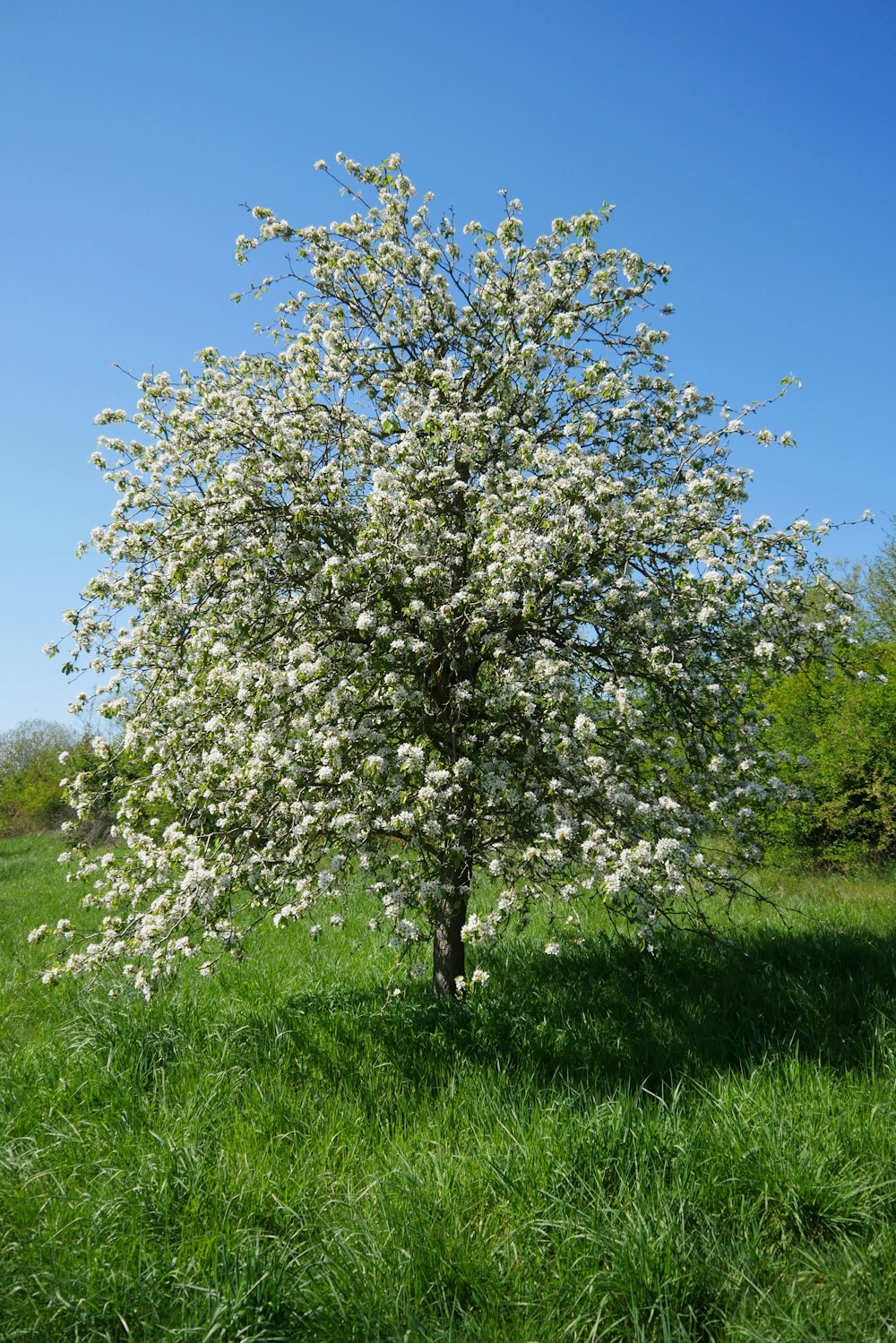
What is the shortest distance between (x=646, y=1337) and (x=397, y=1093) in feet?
8.68

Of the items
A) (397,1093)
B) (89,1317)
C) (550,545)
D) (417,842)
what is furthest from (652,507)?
(89,1317)

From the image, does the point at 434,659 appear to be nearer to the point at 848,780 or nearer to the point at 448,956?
the point at 448,956

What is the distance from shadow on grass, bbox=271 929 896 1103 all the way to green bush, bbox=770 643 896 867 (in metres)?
5.93

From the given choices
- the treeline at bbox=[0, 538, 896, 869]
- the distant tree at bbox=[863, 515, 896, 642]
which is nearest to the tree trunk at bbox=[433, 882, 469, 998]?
the treeline at bbox=[0, 538, 896, 869]

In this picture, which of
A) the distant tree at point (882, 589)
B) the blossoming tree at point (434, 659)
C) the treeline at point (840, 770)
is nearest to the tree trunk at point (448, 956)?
the blossoming tree at point (434, 659)

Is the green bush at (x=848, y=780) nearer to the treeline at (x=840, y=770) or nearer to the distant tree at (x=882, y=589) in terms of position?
the treeline at (x=840, y=770)

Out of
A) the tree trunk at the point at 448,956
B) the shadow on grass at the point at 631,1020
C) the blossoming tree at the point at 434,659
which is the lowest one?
the shadow on grass at the point at 631,1020

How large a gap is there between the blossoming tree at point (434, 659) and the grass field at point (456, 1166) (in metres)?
1.10

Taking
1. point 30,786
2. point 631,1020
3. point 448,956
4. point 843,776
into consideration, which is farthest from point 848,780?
point 30,786

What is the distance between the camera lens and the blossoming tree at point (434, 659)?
6.24m

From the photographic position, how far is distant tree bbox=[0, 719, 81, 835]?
4288 centimetres

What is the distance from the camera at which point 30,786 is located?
4359 cm

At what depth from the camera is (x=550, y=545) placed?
247 inches


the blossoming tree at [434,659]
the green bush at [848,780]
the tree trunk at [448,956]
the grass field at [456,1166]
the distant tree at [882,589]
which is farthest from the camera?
the distant tree at [882,589]
